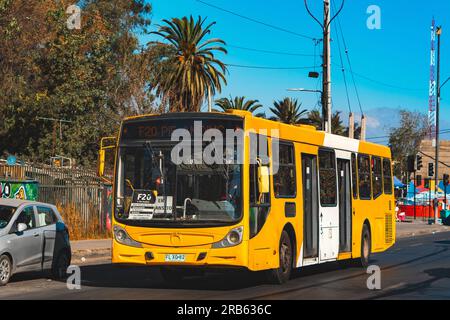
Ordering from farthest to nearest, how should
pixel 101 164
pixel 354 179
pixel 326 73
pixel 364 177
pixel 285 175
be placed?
pixel 326 73 < pixel 364 177 < pixel 354 179 < pixel 285 175 < pixel 101 164

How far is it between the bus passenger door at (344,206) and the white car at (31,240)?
19.9 ft

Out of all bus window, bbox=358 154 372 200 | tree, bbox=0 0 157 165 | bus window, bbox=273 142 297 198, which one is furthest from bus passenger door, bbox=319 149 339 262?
tree, bbox=0 0 157 165

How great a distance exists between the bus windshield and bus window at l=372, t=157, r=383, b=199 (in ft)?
26.8

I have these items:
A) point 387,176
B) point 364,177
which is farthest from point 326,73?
point 364,177

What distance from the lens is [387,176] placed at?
2258 centimetres

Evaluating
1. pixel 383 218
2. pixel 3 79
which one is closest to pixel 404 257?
pixel 383 218

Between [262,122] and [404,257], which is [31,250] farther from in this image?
[404,257]

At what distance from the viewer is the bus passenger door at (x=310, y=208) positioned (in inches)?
648

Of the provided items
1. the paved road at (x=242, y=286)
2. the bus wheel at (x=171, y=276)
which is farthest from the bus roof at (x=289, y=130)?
the bus wheel at (x=171, y=276)

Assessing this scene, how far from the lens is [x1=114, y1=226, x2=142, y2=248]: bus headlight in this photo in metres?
14.1

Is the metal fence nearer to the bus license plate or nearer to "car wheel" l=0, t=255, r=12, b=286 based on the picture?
"car wheel" l=0, t=255, r=12, b=286

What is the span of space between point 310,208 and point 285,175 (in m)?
1.55

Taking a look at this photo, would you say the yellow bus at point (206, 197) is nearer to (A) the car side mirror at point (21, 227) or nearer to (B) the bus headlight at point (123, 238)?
(B) the bus headlight at point (123, 238)

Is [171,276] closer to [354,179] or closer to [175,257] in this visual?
[175,257]
